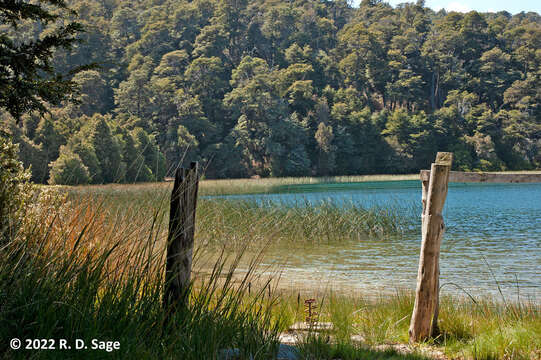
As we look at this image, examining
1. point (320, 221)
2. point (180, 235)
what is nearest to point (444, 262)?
point (320, 221)

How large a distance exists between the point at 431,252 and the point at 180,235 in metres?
1.74

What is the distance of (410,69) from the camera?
2473 inches

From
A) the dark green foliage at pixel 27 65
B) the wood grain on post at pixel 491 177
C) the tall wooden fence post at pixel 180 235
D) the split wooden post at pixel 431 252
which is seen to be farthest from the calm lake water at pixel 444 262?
the dark green foliage at pixel 27 65

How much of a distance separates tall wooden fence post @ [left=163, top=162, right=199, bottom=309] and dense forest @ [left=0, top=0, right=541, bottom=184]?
3349cm

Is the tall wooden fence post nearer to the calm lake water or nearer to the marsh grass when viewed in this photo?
the marsh grass

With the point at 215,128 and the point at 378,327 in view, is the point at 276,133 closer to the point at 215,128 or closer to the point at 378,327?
the point at 215,128

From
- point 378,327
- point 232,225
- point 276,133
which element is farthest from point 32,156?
point 276,133

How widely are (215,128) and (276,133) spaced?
582 centimetres

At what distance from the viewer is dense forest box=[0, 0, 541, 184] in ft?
163

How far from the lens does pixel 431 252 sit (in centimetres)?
348

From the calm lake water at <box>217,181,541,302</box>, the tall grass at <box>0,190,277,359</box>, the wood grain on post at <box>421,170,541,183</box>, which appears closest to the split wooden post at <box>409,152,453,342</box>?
the wood grain on post at <box>421,170,541,183</box>

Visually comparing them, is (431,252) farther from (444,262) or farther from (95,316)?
(444,262)

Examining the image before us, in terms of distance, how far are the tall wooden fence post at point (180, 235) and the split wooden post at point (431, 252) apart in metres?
1.64

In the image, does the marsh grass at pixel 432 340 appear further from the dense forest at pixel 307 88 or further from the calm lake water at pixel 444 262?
the dense forest at pixel 307 88
